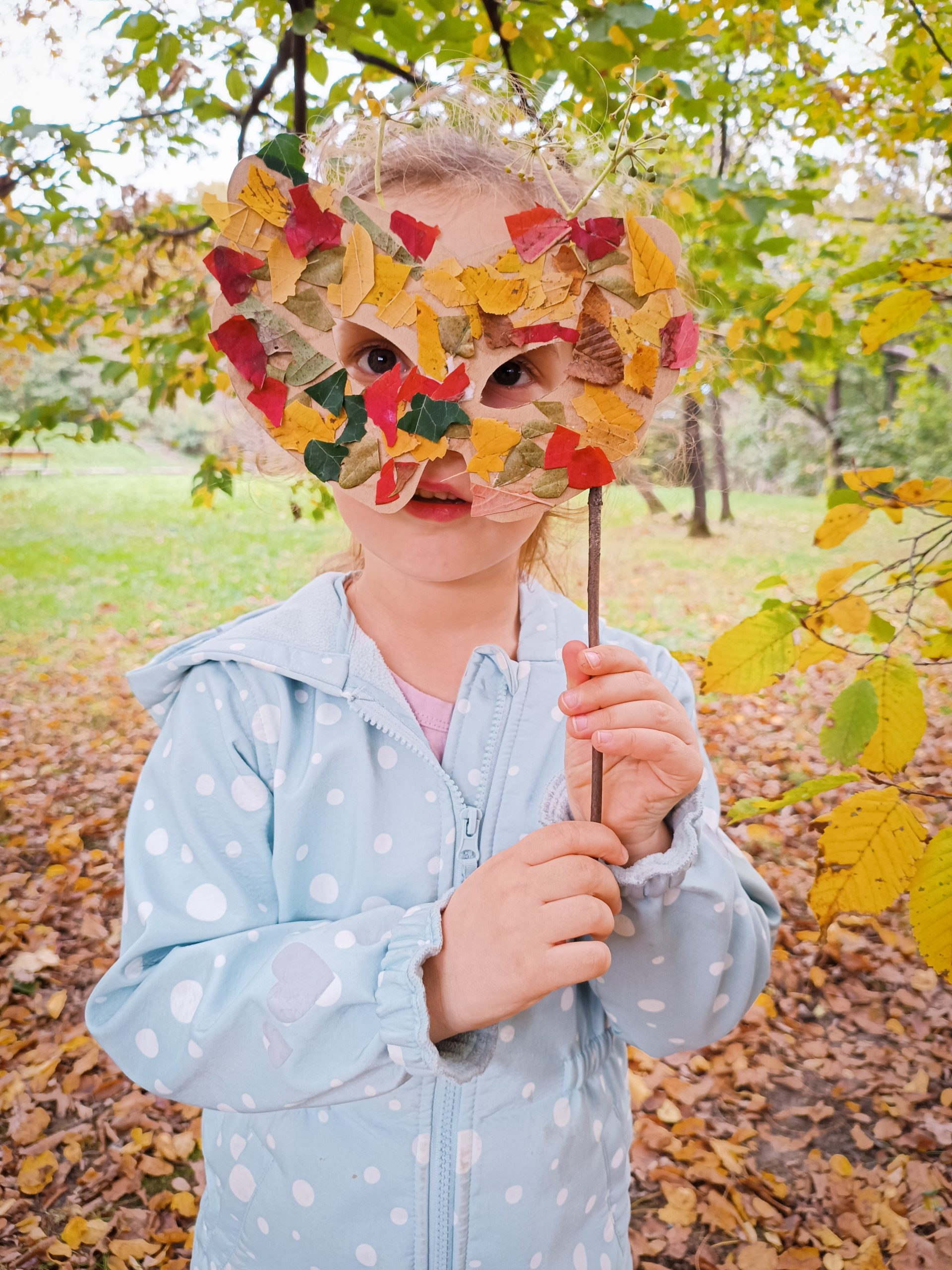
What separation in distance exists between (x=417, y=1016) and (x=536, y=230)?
658 mm

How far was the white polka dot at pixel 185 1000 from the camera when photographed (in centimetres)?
75

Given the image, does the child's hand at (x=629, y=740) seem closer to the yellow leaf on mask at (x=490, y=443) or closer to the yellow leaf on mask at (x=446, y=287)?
the yellow leaf on mask at (x=490, y=443)

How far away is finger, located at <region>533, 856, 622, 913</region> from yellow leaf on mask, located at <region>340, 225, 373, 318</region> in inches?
19.4

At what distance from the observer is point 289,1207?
860 mm

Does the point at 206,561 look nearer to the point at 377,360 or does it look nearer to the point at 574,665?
the point at 377,360

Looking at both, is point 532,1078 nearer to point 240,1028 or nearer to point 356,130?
point 240,1028

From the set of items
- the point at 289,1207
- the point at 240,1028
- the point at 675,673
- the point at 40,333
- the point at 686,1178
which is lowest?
the point at 686,1178

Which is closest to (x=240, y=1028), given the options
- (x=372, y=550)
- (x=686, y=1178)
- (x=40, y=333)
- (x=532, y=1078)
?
(x=532, y=1078)

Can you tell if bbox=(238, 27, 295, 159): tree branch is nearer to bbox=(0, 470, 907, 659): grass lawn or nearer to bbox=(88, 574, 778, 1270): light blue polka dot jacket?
bbox=(88, 574, 778, 1270): light blue polka dot jacket

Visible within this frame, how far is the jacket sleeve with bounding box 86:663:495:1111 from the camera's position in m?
0.71

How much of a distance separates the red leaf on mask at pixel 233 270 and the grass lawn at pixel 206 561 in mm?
3550

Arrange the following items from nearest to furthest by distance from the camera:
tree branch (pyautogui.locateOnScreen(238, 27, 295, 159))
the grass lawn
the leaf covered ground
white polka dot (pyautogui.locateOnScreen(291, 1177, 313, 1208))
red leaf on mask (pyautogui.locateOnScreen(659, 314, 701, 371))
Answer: red leaf on mask (pyautogui.locateOnScreen(659, 314, 701, 371))
white polka dot (pyautogui.locateOnScreen(291, 1177, 313, 1208))
the leaf covered ground
tree branch (pyautogui.locateOnScreen(238, 27, 295, 159))
the grass lawn

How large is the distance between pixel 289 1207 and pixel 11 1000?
68.9 inches

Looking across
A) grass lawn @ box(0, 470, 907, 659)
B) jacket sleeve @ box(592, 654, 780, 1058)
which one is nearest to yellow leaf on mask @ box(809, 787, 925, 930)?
jacket sleeve @ box(592, 654, 780, 1058)
